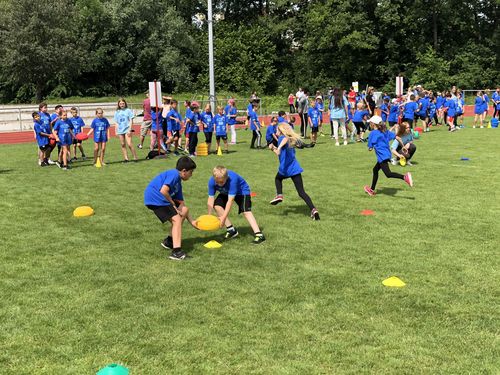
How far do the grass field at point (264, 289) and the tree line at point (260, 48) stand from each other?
39.2m

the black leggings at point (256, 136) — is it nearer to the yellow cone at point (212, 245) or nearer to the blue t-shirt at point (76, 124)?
the blue t-shirt at point (76, 124)

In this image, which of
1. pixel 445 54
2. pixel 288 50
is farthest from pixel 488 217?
pixel 288 50

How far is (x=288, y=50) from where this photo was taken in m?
63.6

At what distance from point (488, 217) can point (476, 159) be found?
23.0 ft

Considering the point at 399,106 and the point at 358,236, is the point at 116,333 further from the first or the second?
the point at 399,106

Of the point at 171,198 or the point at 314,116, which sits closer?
the point at 171,198

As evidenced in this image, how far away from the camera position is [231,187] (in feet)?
23.4

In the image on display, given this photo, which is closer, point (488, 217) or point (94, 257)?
point (94, 257)

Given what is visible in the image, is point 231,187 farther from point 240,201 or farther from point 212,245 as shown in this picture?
point 212,245

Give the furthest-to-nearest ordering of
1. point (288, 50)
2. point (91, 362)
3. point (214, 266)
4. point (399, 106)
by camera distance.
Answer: point (288, 50)
point (399, 106)
point (214, 266)
point (91, 362)

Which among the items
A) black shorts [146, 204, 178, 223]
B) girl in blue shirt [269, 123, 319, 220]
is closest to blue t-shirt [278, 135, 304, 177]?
girl in blue shirt [269, 123, 319, 220]

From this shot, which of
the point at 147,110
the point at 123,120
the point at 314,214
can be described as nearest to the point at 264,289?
the point at 314,214

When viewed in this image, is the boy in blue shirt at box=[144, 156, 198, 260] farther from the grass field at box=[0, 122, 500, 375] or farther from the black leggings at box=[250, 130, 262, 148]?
the black leggings at box=[250, 130, 262, 148]

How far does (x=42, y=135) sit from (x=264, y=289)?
1142 centimetres
